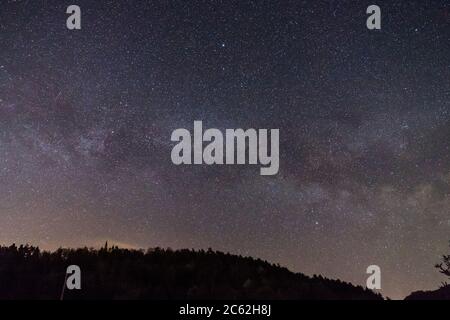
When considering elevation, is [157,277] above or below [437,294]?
above

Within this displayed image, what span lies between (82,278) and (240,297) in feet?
38.2

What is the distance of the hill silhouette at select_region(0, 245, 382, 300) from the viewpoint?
101ft

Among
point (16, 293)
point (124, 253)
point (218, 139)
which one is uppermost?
point (218, 139)

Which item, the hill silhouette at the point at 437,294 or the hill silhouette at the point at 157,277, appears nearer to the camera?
the hill silhouette at the point at 157,277

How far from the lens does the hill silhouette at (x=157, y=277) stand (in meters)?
30.9

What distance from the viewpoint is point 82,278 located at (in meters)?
32.6

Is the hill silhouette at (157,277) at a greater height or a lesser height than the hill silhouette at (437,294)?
greater

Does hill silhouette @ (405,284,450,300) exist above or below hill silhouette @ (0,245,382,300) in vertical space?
below

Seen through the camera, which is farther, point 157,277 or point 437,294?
point 437,294

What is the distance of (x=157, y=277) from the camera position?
110 ft

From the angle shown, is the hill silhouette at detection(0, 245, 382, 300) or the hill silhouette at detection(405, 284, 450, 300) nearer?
the hill silhouette at detection(0, 245, 382, 300)
